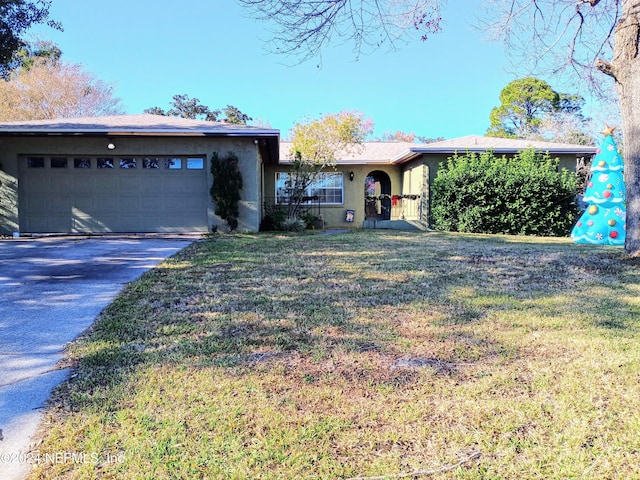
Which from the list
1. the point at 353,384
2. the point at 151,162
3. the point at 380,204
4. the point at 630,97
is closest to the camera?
the point at 353,384

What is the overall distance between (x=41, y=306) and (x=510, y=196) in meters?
12.5

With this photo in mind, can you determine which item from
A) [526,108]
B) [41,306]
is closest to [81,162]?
[41,306]

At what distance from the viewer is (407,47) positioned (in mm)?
6488

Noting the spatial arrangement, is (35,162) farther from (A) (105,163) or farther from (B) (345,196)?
(B) (345,196)

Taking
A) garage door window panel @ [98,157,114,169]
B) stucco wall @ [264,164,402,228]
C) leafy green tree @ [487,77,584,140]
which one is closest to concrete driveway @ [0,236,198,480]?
garage door window panel @ [98,157,114,169]

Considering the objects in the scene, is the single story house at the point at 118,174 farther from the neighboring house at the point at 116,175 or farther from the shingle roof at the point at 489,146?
the shingle roof at the point at 489,146

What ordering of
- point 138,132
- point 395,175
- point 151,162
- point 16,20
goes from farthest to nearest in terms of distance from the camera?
1. point 395,175
2. point 151,162
3. point 138,132
4. point 16,20

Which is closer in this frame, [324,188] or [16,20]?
[16,20]

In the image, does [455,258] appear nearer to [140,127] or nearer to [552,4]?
[552,4]

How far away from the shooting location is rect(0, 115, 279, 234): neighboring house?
1101cm

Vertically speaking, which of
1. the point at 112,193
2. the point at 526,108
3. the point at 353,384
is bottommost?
the point at 353,384

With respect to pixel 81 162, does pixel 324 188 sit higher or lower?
lower

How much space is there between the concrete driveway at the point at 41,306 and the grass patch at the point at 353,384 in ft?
0.44

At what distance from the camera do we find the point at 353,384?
101 inches
